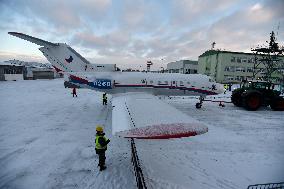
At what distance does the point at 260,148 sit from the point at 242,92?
11.3 metres

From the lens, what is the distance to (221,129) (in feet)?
42.4

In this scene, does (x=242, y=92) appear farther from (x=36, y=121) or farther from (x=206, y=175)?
(x=36, y=121)

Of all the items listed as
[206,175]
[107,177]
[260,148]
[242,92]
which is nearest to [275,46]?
[242,92]

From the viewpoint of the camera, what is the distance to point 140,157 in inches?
340

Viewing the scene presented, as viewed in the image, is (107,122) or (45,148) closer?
(45,148)

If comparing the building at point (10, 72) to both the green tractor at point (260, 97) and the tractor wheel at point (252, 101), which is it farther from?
the tractor wheel at point (252, 101)

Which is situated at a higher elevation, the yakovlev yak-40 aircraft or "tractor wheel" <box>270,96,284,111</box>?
the yakovlev yak-40 aircraft

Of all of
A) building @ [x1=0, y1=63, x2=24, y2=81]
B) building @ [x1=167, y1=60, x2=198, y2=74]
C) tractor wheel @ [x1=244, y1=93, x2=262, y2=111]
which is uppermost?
building @ [x1=167, y1=60, x2=198, y2=74]

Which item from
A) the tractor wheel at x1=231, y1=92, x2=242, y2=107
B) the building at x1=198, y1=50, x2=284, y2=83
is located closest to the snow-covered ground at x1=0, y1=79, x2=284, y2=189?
the tractor wheel at x1=231, y1=92, x2=242, y2=107

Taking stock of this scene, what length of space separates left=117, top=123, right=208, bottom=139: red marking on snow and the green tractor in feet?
44.8

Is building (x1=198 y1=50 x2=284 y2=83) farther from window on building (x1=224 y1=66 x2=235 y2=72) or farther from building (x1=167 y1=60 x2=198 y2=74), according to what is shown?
building (x1=167 y1=60 x2=198 y2=74)

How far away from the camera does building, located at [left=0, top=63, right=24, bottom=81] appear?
52431 millimetres

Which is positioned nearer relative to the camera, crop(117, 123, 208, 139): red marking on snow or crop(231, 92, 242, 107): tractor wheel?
crop(117, 123, 208, 139): red marking on snow

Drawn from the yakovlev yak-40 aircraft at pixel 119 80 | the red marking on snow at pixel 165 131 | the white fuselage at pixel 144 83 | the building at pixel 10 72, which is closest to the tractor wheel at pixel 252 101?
the yakovlev yak-40 aircraft at pixel 119 80
